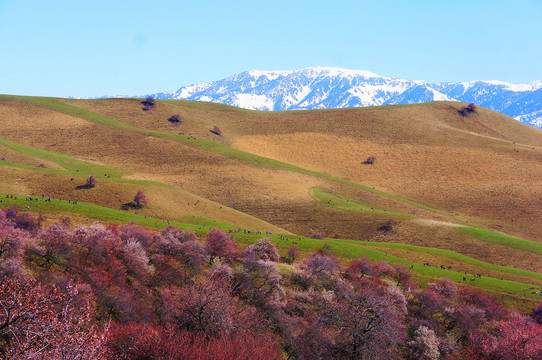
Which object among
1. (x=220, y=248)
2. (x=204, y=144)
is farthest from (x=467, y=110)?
(x=220, y=248)

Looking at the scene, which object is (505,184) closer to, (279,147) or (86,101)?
(279,147)

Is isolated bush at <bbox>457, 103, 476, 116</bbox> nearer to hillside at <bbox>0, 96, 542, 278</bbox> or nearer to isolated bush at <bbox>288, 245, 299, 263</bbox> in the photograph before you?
hillside at <bbox>0, 96, 542, 278</bbox>

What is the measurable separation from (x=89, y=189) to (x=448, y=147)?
129 metres

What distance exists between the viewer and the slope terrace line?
10847 centimetres

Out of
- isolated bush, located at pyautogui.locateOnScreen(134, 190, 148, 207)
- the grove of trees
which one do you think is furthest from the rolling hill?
the grove of trees

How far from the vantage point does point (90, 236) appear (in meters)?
35.7

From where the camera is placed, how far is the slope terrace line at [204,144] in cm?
10847

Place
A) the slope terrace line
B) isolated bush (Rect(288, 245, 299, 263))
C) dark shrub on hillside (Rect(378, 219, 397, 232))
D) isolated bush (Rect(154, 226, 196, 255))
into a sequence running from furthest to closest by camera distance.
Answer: the slope terrace line → dark shrub on hillside (Rect(378, 219, 397, 232)) → isolated bush (Rect(288, 245, 299, 263)) → isolated bush (Rect(154, 226, 196, 255))

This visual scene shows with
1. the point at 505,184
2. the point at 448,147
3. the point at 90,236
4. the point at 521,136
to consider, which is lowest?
the point at 90,236

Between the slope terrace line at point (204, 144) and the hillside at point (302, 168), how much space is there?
729mm

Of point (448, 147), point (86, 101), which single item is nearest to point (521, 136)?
point (448, 147)

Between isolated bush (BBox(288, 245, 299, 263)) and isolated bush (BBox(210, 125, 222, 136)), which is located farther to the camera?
isolated bush (BBox(210, 125, 222, 136))

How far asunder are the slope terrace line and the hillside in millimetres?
729

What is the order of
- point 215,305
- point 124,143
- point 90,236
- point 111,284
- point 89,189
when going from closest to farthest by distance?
point 215,305 → point 111,284 → point 90,236 → point 89,189 → point 124,143
